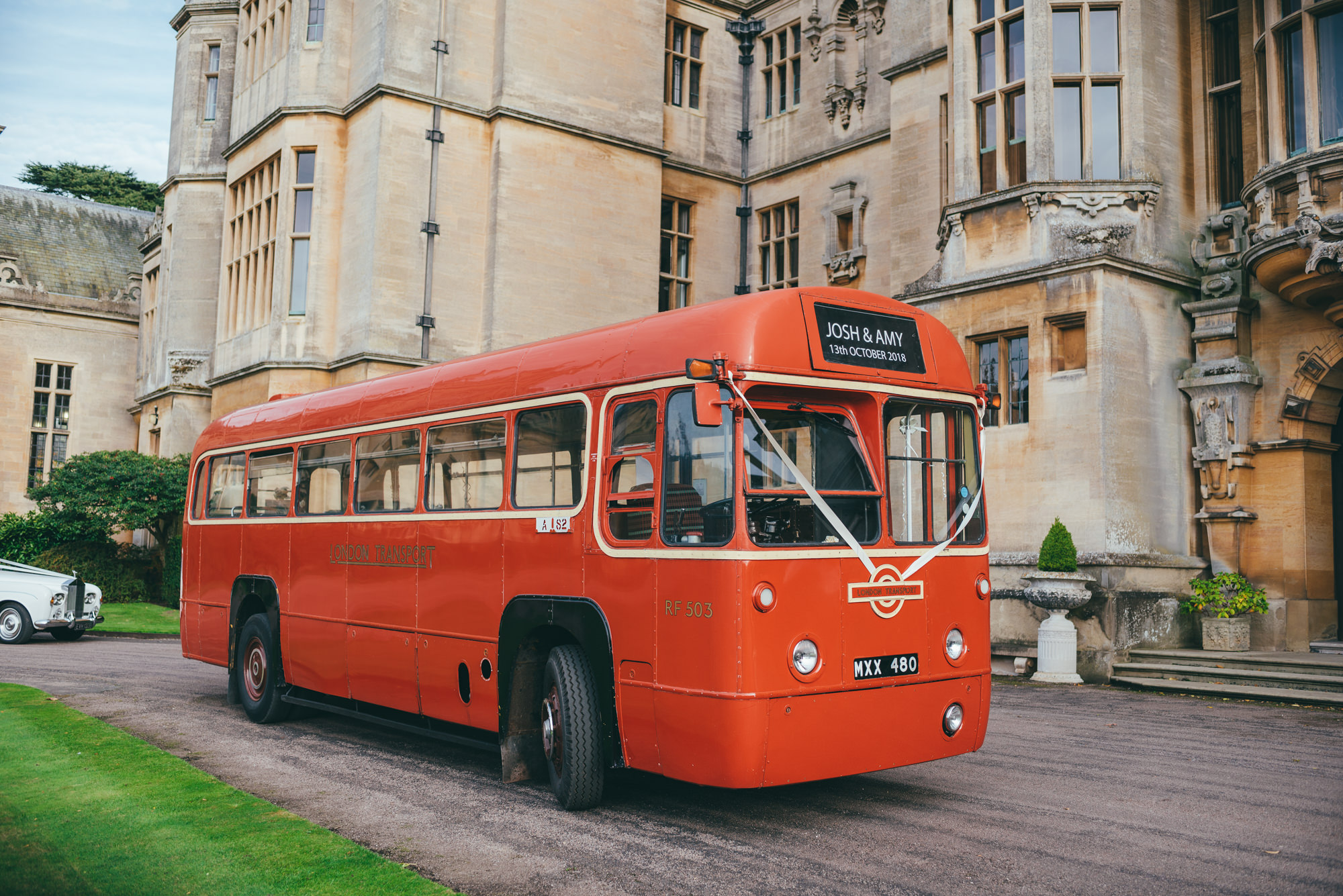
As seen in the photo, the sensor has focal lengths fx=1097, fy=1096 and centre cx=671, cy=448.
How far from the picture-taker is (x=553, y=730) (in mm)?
7547

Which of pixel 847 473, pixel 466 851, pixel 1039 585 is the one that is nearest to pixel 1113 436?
pixel 1039 585

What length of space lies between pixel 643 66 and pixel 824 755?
69.8 feet

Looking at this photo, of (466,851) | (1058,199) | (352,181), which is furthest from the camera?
(352,181)

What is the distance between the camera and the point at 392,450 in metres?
9.51

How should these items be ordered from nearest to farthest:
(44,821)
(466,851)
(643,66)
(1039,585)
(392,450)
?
1. (466,851)
2. (44,821)
3. (392,450)
4. (1039,585)
5. (643,66)

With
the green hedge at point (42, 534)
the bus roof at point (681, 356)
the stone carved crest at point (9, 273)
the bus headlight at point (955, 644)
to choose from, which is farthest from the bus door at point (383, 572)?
the stone carved crest at point (9, 273)

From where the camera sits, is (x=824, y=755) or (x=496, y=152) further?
(x=496, y=152)

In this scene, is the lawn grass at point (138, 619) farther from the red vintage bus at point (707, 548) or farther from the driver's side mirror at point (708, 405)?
the driver's side mirror at point (708, 405)

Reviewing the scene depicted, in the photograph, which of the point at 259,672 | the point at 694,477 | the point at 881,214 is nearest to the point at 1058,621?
the point at 694,477

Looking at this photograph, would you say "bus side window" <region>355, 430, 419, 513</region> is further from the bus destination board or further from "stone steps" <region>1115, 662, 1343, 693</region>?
"stone steps" <region>1115, 662, 1343, 693</region>

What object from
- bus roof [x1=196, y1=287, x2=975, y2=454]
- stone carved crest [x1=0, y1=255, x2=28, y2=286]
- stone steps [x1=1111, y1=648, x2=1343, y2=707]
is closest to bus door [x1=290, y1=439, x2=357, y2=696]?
bus roof [x1=196, y1=287, x2=975, y2=454]

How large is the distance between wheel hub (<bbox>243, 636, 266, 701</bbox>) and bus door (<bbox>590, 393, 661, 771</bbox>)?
5.75 m

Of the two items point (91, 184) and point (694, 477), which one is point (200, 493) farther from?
point (91, 184)

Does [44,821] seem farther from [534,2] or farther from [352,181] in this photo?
[534,2]
